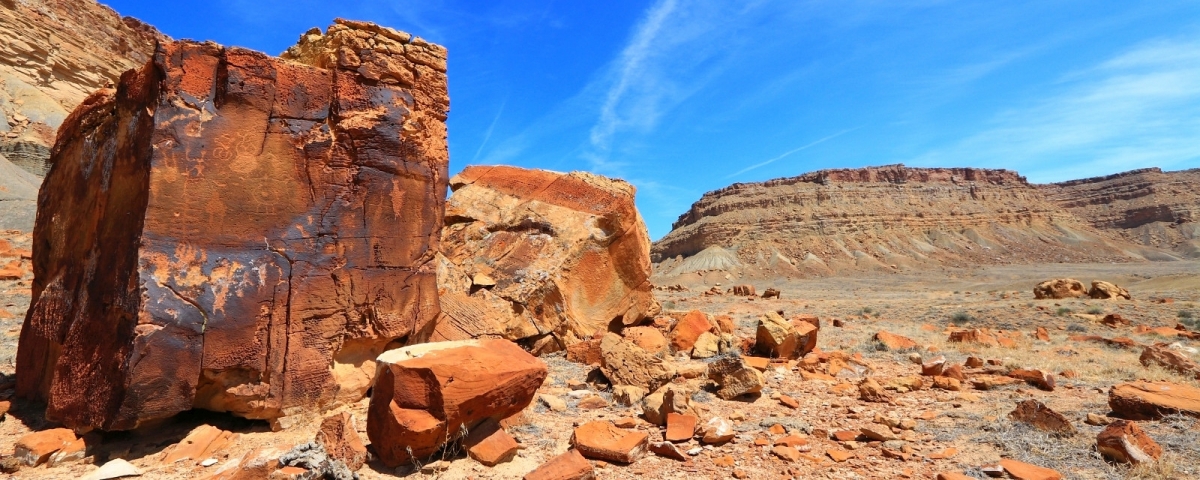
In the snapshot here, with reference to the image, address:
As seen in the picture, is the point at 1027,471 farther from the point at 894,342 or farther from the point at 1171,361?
the point at 894,342

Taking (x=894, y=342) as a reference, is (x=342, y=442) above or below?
below

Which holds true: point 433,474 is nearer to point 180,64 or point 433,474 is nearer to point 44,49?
point 180,64

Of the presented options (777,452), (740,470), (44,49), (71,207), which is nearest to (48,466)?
(71,207)

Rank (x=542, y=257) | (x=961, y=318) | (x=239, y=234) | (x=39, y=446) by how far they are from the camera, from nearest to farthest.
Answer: (x=39, y=446) < (x=239, y=234) < (x=542, y=257) < (x=961, y=318)

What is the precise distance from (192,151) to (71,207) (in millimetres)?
1964

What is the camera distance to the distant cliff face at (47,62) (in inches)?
657

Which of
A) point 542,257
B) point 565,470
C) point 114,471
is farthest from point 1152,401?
point 114,471

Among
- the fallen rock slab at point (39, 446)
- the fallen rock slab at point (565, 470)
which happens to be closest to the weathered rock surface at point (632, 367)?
the fallen rock slab at point (565, 470)

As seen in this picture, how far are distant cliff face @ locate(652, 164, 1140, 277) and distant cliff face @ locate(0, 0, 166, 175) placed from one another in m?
45.2

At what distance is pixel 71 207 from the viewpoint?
5207 millimetres

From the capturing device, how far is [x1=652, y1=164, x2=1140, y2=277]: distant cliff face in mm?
58688

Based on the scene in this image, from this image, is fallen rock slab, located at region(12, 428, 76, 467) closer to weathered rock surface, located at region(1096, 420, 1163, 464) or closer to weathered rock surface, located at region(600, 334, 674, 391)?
weathered rock surface, located at region(600, 334, 674, 391)

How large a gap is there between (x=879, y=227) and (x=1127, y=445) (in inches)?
2604

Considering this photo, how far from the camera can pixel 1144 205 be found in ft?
225
